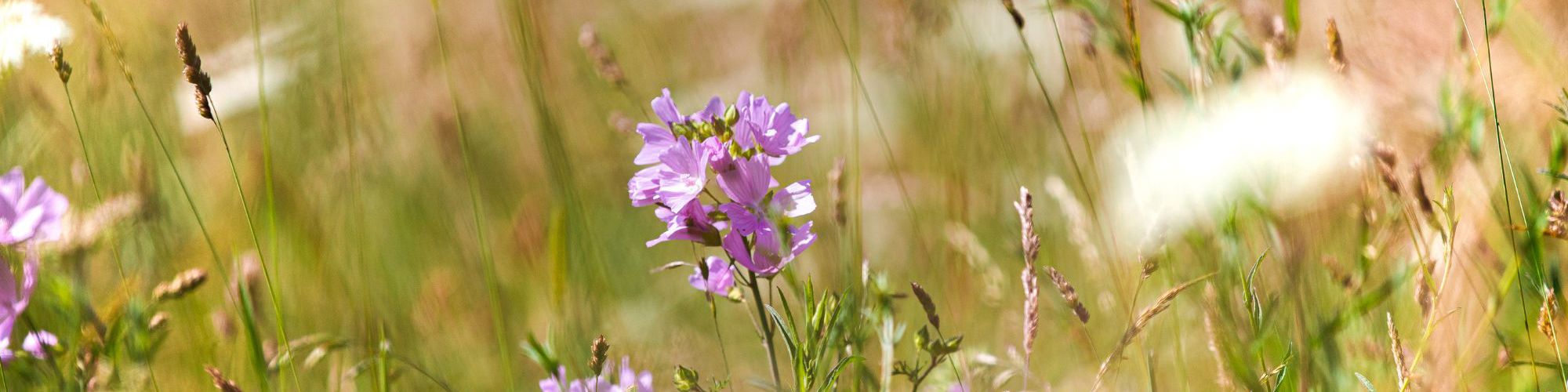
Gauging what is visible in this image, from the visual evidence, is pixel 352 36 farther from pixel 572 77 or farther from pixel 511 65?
pixel 572 77

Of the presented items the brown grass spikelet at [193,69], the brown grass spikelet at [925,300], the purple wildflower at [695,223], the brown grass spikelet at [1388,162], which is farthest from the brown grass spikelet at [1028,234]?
the brown grass spikelet at [193,69]

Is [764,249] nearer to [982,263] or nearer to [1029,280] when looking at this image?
[1029,280]

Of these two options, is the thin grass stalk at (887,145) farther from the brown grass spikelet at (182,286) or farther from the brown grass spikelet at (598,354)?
the brown grass spikelet at (182,286)

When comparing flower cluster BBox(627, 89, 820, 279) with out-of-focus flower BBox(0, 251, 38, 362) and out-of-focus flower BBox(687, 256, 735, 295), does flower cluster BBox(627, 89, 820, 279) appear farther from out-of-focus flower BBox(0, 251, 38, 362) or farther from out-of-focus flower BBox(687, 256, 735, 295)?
out-of-focus flower BBox(0, 251, 38, 362)

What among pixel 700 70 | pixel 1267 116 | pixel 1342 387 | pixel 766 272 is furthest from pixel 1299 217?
pixel 700 70

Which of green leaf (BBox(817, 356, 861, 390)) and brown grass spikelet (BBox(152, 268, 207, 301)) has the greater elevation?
brown grass spikelet (BBox(152, 268, 207, 301))

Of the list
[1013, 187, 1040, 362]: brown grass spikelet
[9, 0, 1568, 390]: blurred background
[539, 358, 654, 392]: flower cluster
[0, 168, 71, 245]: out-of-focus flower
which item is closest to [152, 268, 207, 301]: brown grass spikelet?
[9, 0, 1568, 390]: blurred background
